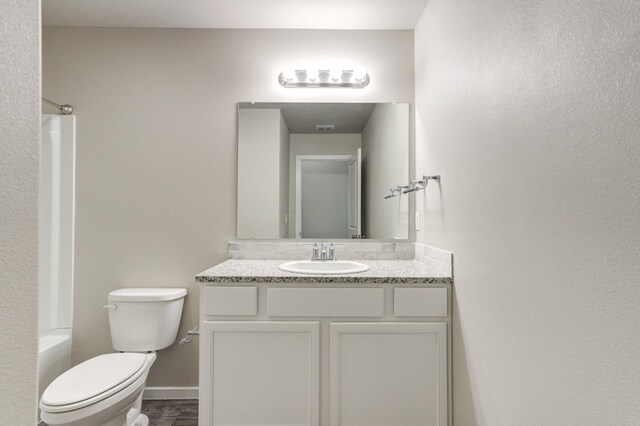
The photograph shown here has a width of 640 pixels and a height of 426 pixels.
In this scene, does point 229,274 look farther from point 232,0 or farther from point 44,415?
point 232,0

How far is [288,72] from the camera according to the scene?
216 centimetres

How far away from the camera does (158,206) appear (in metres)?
2.19

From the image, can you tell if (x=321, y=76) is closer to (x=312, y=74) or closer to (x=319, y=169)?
(x=312, y=74)

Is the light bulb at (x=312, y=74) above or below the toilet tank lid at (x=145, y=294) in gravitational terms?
above

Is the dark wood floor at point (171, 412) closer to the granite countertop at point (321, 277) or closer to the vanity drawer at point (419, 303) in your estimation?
the granite countertop at point (321, 277)

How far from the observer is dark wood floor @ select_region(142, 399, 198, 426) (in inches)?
75.2

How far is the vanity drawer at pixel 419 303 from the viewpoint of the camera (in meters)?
1.60

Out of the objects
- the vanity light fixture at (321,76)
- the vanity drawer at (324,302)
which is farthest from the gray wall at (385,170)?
the vanity drawer at (324,302)

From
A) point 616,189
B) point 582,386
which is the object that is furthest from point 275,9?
point 582,386

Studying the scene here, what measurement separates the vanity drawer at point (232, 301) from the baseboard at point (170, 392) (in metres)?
0.93

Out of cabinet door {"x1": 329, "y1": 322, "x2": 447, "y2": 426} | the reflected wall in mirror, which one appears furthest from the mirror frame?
cabinet door {"x1": 329, "y1": 322, "x2": 447, "y2": 426}

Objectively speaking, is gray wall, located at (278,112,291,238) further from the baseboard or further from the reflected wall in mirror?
the baseboard

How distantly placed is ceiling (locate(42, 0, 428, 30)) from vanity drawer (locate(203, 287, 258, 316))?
163cm

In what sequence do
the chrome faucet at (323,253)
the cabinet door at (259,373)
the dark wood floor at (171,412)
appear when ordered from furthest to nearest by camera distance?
the chrome faucet at (323,253)
the dark wood floor at (171,412)
the cabinet door at (259,373)
